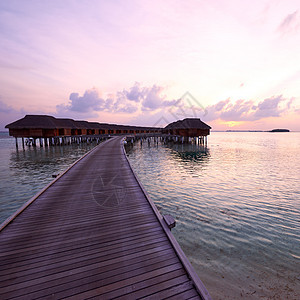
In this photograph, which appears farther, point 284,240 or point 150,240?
point 284,240

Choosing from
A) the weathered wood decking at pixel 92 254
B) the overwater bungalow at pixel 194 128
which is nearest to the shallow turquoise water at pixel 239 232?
the weathered wood decking at pixel 92 254

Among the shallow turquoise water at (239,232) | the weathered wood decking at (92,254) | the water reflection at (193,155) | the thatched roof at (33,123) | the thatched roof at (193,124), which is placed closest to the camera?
the weathered wood decking at (92,254)

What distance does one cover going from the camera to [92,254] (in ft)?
12.6

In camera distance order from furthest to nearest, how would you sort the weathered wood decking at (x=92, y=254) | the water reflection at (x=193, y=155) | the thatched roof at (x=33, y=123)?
the thatched roof at (x=33, y=123)
the water reflection at (x=193, y=155)
the weathered wood decking at (x=92, y=254)

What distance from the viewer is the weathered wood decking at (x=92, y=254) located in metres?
2.97

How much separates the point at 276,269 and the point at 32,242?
7.38m

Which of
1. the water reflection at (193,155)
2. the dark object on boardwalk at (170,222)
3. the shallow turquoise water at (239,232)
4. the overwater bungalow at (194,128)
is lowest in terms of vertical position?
the shallow turquoise water at (239,232)

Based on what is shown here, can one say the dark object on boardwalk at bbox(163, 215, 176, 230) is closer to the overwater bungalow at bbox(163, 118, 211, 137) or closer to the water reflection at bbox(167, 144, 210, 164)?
the water reflection at bbox(167, 144, 210, 164)

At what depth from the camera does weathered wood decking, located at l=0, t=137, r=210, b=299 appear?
117 inches

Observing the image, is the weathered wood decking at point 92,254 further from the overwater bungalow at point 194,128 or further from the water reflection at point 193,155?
the overwater bungalow at point 194,128

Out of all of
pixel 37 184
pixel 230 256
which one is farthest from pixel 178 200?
pixel 37 184

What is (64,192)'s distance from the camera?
775 cm

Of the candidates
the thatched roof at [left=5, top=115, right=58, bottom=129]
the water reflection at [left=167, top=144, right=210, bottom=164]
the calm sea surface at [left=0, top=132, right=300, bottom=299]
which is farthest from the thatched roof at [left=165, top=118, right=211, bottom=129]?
the thatched roof at [left=5, top=115, right=58, bottom=129]

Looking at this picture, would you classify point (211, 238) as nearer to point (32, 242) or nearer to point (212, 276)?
point (212, 276)
